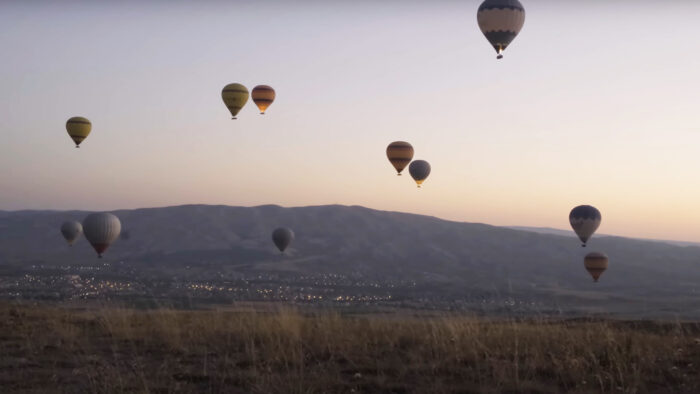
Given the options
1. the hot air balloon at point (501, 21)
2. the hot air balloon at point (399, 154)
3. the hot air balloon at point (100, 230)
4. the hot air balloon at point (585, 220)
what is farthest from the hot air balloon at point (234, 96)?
the hot air balloon at point (585, 220)

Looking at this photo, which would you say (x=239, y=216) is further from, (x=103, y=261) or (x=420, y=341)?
(x=420, y=341)

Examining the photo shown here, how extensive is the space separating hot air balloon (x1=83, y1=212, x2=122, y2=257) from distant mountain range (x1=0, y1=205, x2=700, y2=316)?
5922cm

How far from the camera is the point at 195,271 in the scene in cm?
12344

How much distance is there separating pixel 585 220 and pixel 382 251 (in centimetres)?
10594

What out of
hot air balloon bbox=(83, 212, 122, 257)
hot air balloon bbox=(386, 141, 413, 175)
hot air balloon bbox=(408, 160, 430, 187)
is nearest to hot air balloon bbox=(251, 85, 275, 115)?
hot air balloon bbox=(386, 141, 413, 175)

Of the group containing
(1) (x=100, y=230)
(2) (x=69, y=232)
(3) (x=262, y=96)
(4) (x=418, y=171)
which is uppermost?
(3) (x=262, y=96)

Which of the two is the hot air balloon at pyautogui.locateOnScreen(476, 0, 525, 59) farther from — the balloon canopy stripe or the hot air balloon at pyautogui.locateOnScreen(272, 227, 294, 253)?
the hot air balloon at pyautogui.locateOnScreen(272, 227, 294, 253)

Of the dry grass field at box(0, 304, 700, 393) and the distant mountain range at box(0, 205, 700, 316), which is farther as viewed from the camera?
the distant mountain range at box(0, 205, 700, 316)

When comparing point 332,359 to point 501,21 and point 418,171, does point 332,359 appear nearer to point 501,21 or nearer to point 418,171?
point 501,21

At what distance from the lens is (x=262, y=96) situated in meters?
47.1

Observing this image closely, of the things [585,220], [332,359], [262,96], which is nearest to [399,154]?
[262,96]

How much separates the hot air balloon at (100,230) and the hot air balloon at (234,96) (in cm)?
1110

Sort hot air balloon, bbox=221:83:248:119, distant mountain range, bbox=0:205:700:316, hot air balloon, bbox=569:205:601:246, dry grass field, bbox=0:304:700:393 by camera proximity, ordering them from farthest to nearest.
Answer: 1. distant mountain range, bbox=0:205:700:316
2. hot air balloon, bbox=569:205:601:246
3. hot air balloon, bbox=221:83:248:119
4. dry grass field, bbox=0:304:700:393

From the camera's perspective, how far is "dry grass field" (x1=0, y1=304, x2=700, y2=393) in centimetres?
734
